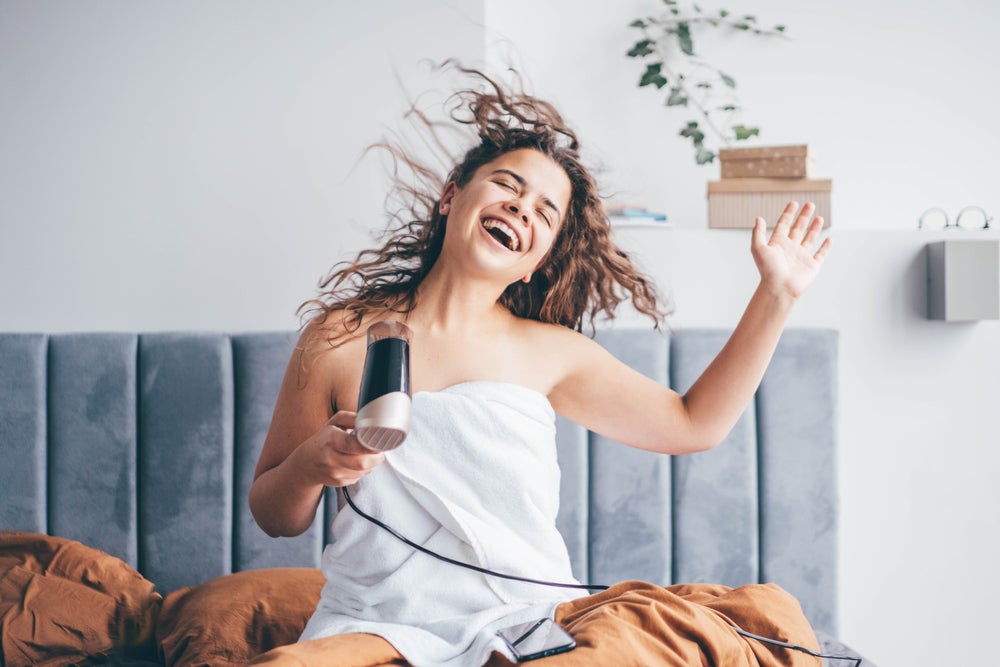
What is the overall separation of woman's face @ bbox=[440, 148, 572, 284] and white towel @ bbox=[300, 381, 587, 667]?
0.19m

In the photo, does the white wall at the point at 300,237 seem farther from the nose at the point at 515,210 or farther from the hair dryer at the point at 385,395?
the hair dryer at the point at 385,395

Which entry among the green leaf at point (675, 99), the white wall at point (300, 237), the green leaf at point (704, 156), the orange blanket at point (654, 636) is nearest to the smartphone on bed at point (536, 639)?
the orange blanket at point (654, 636)

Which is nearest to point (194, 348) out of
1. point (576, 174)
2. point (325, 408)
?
point (325, 408)

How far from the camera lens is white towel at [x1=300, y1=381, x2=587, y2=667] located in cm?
111

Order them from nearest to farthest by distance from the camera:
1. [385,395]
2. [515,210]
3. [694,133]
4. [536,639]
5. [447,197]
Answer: [385,395]
[536,639]
[515,210]
[447,197]
[694,133]

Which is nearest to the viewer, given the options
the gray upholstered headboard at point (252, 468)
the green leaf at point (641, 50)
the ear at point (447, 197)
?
the ear at point (447, 197)

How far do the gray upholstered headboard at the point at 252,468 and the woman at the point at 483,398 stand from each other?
0.36 meters

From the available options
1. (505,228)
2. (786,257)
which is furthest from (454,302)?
(786,257)

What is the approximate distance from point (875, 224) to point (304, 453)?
5.71 feet

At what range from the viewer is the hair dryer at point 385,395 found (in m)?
0.86

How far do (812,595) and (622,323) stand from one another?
705 mm

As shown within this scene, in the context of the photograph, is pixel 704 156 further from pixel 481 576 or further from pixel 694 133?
pixel 481 576

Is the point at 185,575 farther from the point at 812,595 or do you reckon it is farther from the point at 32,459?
the point at 812,595

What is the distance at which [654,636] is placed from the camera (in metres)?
1.02
